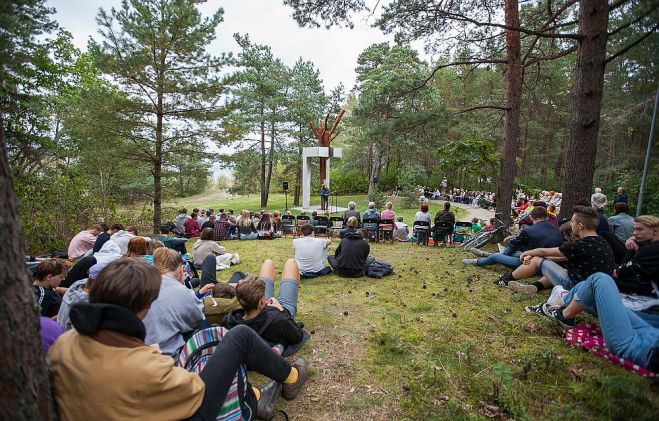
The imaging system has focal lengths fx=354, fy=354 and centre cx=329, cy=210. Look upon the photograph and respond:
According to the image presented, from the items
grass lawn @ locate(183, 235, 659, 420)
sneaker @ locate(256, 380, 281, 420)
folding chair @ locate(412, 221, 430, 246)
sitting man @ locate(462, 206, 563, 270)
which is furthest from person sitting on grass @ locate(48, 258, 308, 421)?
folding chair @ locate(412, 221, 430, 246)

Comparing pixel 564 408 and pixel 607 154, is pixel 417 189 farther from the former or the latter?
pixel 564 408

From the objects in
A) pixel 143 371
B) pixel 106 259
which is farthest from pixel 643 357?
pixel 106 259

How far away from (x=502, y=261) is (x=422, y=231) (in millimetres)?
4255

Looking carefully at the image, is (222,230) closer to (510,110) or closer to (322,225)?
(322,225)

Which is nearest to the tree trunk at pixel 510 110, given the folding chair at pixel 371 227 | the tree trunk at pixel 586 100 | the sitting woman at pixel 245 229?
the tree trunk at pixel 586 100

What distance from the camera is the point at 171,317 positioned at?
2.52m

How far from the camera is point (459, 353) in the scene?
9.56ft

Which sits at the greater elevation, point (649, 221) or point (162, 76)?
point (162, 76)

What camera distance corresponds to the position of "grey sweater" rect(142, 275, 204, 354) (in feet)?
7.97

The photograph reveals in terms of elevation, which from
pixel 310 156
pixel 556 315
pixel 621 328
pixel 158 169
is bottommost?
pixel 556 315

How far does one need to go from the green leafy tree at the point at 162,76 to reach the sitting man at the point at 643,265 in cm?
1197

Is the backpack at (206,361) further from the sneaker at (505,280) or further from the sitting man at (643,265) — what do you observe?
the sneaker at (505,280)

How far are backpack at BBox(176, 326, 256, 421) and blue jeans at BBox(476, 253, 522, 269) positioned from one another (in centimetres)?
463

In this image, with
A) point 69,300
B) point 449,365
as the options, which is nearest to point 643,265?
point 449,365
